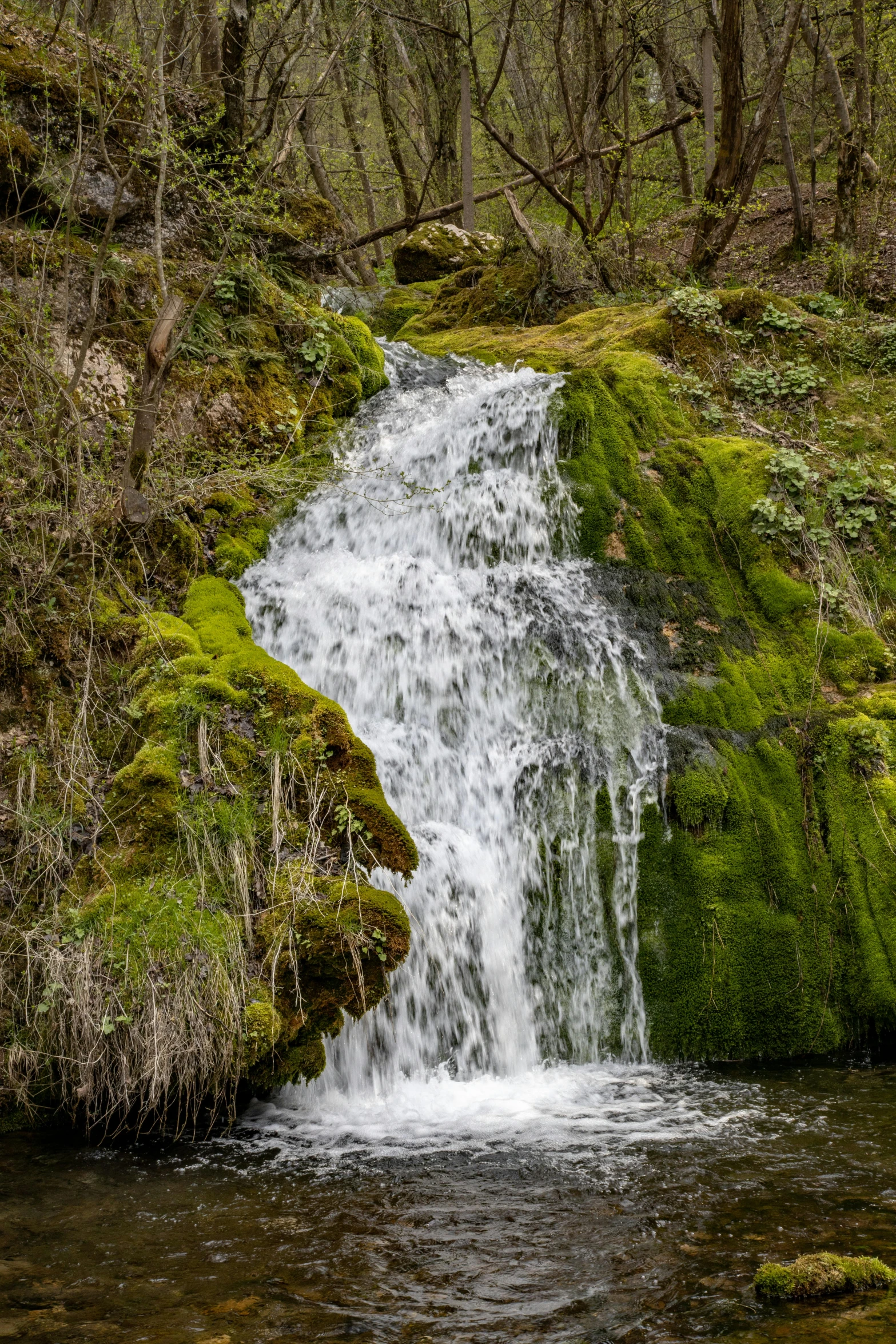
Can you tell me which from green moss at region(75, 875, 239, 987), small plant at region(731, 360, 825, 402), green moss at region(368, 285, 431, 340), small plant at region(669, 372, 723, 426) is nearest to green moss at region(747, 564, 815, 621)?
small plant at region(669, 372, 723, 426)

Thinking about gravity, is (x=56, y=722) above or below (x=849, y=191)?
Answer: below

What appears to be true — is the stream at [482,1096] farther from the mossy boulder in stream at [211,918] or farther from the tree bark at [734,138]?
the tree bark at [734,138]

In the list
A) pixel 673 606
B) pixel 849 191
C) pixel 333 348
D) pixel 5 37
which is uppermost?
pixel 849 191

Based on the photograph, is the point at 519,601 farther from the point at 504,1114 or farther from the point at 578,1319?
the point at 578,1319

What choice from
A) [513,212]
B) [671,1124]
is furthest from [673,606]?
[513,212]

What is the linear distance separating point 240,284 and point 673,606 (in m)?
4.92

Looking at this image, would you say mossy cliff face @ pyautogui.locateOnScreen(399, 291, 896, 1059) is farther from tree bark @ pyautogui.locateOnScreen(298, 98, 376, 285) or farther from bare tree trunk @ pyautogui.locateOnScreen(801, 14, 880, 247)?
tree bark @ pyautogui.locateOnScreen(298, 98, 376, 285)

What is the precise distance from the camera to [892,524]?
7.01m

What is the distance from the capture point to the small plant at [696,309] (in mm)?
8703

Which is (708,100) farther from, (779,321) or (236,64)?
(236,64)

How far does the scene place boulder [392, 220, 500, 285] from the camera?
1376 centimetres

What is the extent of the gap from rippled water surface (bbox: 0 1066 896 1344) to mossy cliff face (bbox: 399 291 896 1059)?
2.17ft

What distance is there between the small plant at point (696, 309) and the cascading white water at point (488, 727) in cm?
171

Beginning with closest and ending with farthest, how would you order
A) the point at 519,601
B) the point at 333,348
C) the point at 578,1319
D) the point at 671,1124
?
the point at 578,1319, the point at 671,1124, the point at 519,601, the point at 333,348
